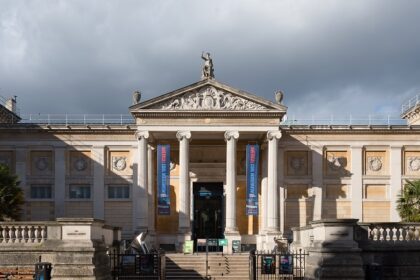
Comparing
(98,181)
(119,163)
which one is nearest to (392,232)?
(119,163)

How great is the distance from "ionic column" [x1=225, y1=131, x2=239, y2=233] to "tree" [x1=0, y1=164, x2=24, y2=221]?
16.8 meters

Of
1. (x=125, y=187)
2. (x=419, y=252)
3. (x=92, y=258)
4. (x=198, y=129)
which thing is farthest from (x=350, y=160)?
(x=92, y=258)

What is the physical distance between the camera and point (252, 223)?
54156 millimetres

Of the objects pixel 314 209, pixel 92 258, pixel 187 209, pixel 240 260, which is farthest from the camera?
pixel 314 209

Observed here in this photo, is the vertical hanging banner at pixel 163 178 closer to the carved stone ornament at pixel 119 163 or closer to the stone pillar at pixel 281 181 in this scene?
the carved stone ornament at pixel 119 163

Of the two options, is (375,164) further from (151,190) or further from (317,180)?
(151,190)

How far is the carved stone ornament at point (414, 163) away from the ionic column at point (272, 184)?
11.4 m

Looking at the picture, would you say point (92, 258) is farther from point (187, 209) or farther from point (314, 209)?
point (314, 209)

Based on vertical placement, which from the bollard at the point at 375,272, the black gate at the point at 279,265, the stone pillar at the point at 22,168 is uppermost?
the stone pillar at the point at 22,168

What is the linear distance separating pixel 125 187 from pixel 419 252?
32.0 metres

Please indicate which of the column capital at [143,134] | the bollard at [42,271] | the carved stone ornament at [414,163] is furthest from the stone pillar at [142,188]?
the bollard at [42,271]

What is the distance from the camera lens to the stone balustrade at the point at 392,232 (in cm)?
2551

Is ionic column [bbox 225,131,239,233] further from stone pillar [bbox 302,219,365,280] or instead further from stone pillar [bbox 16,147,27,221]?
stone pillar [bbox 302,219,365,280]

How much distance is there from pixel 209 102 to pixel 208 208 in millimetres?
9434
